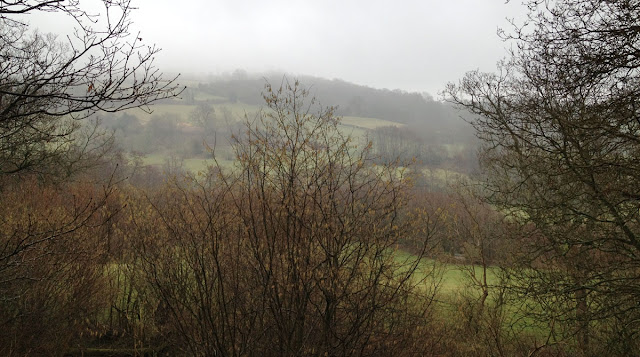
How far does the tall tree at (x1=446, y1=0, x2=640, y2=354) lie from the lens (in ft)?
18.9

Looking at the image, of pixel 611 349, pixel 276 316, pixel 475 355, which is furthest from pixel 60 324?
pixel 611 349

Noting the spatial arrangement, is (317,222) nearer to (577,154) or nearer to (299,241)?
(299,241)

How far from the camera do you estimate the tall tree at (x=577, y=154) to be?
575 centimetres

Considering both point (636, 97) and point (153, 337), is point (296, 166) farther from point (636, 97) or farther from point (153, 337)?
point (153, 337)

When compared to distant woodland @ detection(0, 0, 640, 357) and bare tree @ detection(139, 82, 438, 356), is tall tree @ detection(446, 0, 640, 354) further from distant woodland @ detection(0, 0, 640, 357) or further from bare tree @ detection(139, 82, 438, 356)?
bare tree @ detection(139, 82, 438, 356)

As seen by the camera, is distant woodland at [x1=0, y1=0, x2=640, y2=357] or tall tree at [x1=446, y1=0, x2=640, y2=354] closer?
distant woodland at [x1=0, y1=0, x2=640, y2=357]

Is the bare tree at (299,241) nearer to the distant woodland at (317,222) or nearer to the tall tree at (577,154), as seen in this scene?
the distant woodland at (317,222)

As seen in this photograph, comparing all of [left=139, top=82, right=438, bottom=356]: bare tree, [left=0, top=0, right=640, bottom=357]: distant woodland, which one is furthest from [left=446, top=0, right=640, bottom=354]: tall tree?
[left=139, top=82, right=438, bottom=356]: bare tree

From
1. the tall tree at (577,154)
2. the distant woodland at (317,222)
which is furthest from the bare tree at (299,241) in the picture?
the tall tree at (577,154)

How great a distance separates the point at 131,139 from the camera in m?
54.8

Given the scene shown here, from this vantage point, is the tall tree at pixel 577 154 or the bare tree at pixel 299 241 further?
the tall tree at pixel 577 154

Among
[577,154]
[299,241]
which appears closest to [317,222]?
[299,241]

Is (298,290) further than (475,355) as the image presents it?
No

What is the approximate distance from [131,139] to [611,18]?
57.7m
